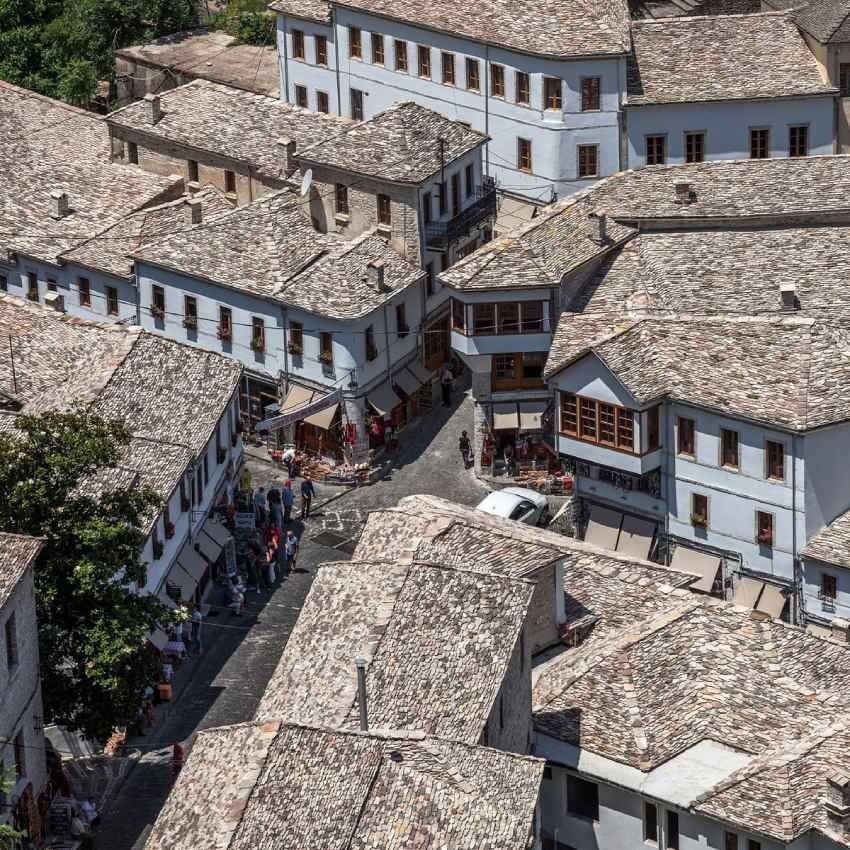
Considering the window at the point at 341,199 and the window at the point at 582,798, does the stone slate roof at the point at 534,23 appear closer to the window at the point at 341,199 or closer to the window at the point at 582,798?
the window at the point at 341,199

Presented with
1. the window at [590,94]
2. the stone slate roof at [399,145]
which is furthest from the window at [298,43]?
the window at [590,94]

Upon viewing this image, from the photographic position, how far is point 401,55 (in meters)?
141

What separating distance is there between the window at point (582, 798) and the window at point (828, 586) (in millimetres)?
17528

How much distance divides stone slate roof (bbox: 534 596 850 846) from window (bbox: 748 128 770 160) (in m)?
38.2

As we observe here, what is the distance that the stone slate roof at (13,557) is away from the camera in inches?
3750

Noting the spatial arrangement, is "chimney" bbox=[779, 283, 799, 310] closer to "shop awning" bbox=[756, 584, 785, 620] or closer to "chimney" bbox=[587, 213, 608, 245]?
"chimney" bbox=[587, 213, 608, 245]

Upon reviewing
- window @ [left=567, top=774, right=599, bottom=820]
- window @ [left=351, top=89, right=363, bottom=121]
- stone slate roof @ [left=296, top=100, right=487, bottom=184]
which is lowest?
window @ [left=567, top=774, right=599, bottom=820]

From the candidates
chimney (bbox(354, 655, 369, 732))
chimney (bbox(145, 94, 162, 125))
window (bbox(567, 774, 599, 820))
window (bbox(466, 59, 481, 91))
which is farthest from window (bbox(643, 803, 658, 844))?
chimney (bbox(145, 94, 162, 125))

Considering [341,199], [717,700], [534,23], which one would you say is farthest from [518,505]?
[534,23]

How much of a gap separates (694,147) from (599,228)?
558 inches

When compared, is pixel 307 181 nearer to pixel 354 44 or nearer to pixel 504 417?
pixel 354 44

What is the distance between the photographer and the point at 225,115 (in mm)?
Answer: 139250

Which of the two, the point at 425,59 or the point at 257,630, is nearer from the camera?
the point at 257,630

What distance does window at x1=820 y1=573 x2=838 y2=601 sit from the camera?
11119 centimetres
